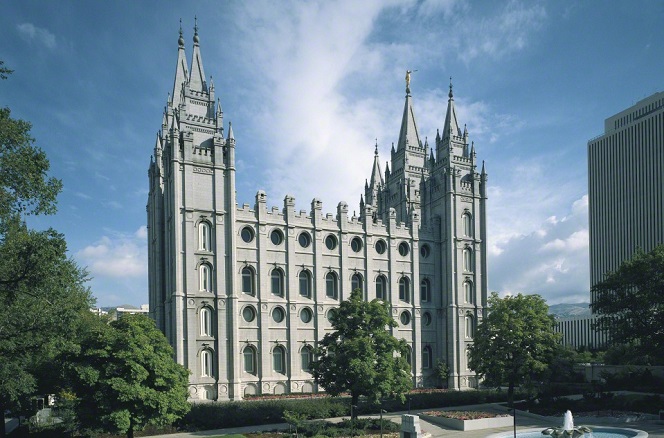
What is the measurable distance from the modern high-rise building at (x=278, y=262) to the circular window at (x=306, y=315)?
10 centimetres

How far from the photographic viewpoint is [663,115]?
375 ft

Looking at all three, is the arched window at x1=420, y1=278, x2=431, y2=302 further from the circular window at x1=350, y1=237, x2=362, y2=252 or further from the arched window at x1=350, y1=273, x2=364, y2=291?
the circular window at x1=350, y1=237, x2=362, y2=252

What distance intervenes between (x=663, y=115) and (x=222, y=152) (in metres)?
106

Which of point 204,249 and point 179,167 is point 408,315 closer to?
point 204,249

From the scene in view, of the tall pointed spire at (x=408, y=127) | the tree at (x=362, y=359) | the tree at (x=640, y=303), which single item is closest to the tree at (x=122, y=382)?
the tree at (x=362, y=359)

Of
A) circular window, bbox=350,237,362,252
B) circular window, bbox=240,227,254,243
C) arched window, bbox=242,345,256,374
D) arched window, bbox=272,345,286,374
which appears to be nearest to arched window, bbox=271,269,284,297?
circular window, bbox=240,227,254,243

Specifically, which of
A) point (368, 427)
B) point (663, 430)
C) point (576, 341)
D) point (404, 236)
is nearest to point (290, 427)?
point (368, 427)

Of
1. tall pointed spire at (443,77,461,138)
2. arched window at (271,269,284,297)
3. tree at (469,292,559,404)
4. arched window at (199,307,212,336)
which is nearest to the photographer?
tree at (469,292,559,404)

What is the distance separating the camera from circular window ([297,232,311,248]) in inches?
2040

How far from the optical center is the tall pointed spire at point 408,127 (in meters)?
67.2

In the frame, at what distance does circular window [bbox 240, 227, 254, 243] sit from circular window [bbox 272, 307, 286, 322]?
6.92 m

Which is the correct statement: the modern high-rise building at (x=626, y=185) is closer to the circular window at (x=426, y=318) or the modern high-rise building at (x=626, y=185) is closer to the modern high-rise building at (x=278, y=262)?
the modern high-rise building at (x=278, y=262)

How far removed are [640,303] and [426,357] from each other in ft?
75.3

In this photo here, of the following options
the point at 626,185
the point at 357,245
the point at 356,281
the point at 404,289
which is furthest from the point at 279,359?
the point at 626,185
